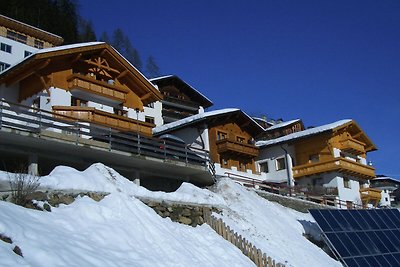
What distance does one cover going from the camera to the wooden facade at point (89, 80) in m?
27.3

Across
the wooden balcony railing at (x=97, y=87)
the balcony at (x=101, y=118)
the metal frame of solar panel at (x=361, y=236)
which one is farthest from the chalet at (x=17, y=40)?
the metal frame of solar panel at (x=361, y=236)

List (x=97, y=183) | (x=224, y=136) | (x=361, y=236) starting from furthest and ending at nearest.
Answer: (x=224, y=136)
(x=361, y=236)
(x=97, y=183)

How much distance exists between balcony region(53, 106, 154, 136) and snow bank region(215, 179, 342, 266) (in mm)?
7611

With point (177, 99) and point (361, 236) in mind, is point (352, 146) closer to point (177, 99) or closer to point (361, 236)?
point (177, 99)

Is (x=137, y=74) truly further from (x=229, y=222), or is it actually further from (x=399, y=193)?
(x=399, y=193)

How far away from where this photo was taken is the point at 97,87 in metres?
30.0

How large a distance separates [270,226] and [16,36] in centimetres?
4812

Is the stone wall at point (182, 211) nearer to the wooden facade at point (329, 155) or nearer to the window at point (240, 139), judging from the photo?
the window at point (240, 139)

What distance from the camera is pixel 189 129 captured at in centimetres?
4003

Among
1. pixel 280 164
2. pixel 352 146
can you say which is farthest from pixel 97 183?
pixel 352 146

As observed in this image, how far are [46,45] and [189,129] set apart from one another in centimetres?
3092

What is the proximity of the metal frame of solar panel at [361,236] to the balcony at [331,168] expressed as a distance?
62.7 feet

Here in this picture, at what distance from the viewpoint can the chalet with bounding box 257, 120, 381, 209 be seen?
4438 centimetres

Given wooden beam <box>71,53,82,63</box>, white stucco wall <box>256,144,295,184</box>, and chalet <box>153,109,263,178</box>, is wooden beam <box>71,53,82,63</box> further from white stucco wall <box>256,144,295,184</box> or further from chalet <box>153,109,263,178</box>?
white stucco wall <box>256,144,295,184</box>
